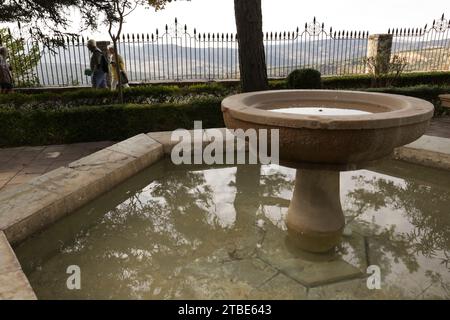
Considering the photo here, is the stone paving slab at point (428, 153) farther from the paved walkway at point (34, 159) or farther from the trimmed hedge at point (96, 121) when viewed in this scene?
the paved walkway at point (34, 159)

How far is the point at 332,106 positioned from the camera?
3.00 meters

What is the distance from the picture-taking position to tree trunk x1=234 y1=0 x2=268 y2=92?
5895 millimetres

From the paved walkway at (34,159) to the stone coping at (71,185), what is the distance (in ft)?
2.74

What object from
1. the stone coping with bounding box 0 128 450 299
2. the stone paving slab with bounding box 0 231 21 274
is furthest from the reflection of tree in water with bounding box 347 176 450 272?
Result: the stone paving slab with bounding box 0 231 21 274

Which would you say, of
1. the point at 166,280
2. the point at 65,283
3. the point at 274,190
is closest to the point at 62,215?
the point at 65,283

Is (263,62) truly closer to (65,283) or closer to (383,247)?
(383,247)

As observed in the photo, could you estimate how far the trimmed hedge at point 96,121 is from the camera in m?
5.36

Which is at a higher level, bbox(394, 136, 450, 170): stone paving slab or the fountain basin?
the fountain basin

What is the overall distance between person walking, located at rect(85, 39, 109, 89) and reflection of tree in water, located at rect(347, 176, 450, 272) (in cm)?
698

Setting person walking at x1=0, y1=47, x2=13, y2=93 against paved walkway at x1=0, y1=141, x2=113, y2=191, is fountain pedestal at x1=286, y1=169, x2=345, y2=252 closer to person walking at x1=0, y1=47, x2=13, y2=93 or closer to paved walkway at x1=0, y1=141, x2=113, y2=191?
paved walkway at x1=0, y1=141, x2=113, y2=191

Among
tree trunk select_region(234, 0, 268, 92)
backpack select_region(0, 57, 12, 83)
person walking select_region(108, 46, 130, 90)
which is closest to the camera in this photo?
tree trunk select_region(234, 0, 268, 92)

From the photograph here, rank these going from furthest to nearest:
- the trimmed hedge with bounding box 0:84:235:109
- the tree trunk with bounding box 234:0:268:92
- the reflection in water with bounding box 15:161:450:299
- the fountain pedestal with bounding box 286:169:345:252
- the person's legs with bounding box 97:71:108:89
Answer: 1. the person's legs with bounding box 97:71:108:89
2. the trimmed hedge with bounding box 0:84:235:109
3. the tree trunk with bounding box 234:0:268:92
4. the fountain pedestal with bounding box 286:169:345:252
5. the reflection in water with bounding box 15:161:450:299

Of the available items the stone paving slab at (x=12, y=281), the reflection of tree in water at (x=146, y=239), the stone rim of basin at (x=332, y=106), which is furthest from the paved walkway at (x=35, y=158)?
the stone rim of basin at (x=332, y=106)
